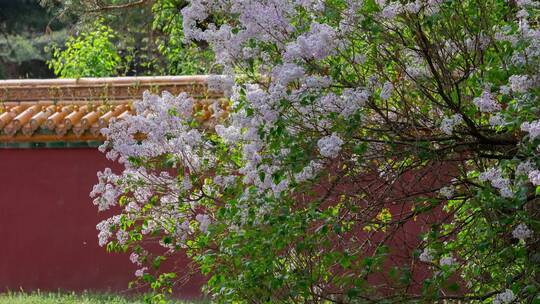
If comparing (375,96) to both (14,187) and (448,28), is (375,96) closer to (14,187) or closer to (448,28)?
(448,28)

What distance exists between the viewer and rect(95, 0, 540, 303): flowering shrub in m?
4.98

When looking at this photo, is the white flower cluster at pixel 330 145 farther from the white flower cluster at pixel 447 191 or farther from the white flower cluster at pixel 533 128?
the white flower cluster at pixel 533 128

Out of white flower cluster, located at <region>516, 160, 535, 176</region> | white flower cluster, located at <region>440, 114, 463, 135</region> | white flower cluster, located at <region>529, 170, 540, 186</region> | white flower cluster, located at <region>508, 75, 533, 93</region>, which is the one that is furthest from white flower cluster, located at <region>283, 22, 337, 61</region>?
white flower cluster, located at <region>529, 170, 540, 186</region>

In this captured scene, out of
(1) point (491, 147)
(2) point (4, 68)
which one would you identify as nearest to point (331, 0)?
(1) point (491, 147)

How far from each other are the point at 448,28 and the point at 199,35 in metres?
1.03

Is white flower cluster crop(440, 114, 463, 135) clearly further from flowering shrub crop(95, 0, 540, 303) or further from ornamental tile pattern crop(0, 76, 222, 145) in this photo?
ornamental tile pattern crop(0, 76, 222, 145)

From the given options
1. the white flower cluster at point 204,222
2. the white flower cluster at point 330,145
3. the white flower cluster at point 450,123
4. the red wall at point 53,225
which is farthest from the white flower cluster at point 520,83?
the red wall at point 53,225

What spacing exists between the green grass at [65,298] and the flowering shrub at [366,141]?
5482mm

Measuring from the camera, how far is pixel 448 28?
216 inches

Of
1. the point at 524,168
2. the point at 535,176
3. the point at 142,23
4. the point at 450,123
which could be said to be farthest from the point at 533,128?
the point at 142,23

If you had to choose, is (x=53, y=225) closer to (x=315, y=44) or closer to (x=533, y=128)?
(x=315, y=44)

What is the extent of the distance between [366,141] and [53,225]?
7.55 meters

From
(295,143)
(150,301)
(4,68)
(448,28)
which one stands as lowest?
(150,301)

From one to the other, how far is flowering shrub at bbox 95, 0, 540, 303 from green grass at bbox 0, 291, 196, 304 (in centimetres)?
548
